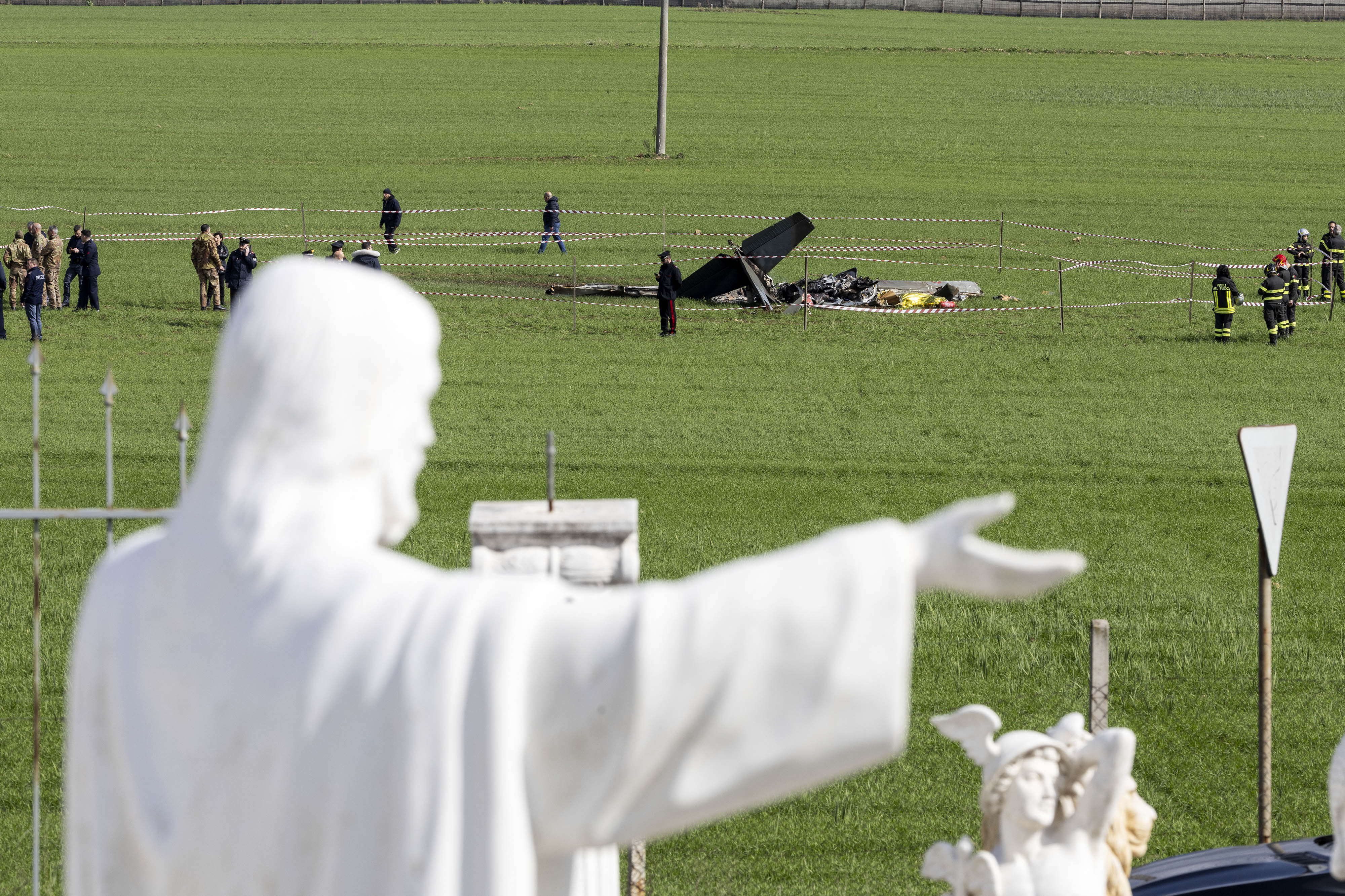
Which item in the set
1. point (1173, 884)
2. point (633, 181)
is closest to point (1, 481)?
point (1173, 884)

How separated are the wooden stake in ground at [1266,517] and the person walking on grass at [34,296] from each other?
19282 millimetres

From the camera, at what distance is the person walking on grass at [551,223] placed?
3353 cm

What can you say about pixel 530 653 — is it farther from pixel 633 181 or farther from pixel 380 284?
pixel 633 181

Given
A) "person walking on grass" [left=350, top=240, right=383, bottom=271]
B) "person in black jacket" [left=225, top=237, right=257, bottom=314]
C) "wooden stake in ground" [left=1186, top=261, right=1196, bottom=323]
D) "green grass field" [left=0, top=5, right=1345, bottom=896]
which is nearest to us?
"green grass field" [left=0, top=5, right=1345, bottom=896]

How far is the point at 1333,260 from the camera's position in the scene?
28.2 metres

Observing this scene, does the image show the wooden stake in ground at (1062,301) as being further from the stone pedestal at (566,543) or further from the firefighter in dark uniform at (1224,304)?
the stone pedestal at (566,543)

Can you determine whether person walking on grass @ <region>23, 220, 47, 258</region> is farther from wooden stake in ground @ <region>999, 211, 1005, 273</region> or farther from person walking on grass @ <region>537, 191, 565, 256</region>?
wooden stake in ground @ <region>999, 211, 1005, 273</region>

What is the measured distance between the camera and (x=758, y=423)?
19.6 m

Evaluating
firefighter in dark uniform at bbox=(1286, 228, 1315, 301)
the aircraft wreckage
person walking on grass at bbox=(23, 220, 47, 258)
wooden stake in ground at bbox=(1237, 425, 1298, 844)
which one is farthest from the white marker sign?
person walking on grass at bbox=(23, 220, 47, 258)

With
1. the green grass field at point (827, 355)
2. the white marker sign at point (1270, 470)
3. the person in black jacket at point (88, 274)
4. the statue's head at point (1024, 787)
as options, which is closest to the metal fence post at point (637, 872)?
the green grass field at point (827, 355)

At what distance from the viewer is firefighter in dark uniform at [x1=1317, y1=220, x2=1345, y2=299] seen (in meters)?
28.1

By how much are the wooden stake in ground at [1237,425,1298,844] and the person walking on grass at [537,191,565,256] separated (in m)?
25.9

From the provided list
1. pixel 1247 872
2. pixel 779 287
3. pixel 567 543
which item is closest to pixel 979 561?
pixel 567 543

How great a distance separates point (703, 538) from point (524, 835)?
497 inches
